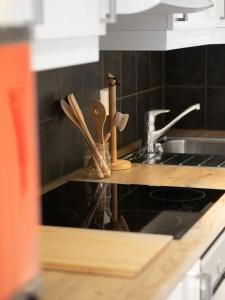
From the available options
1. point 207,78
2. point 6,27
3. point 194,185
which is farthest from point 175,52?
point 6,27

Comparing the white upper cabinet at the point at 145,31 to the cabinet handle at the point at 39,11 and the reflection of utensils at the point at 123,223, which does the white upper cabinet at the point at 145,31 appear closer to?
the reflection of utensils at the point at 123,223

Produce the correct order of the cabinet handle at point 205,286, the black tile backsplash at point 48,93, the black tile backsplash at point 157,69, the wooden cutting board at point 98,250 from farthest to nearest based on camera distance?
the black tile backsplash at point 157,69 → the black tile backsplash at point 48,93 → the cabinet handle at point 205,286 → the wooden cutting board at point 98,250

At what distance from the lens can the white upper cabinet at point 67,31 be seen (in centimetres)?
147

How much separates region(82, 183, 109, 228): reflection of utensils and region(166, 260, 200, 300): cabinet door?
1.09 feet

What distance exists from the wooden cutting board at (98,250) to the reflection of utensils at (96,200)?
0.12m

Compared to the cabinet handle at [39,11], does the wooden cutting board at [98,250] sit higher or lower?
lower

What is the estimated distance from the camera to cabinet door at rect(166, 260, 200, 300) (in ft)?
5.50

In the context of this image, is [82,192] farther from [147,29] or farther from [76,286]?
[76,286]

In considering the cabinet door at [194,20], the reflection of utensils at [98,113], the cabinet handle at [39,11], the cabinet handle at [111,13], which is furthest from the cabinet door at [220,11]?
the cabinet handle at [39,11]

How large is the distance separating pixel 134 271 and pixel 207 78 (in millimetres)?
2308

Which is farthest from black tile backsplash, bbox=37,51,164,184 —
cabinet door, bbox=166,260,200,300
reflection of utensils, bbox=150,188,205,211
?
cabinet door, bbox=166,260,200,300

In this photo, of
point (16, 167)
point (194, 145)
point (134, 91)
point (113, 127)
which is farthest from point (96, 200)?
point (16, 167)

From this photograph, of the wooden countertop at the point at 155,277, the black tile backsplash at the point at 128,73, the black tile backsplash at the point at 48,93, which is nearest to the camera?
the wooden countertop at the point at 155,277

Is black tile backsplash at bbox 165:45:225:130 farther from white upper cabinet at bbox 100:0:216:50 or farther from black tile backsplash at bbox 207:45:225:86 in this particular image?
white upper cabinet at bbox 100:0:216:50
